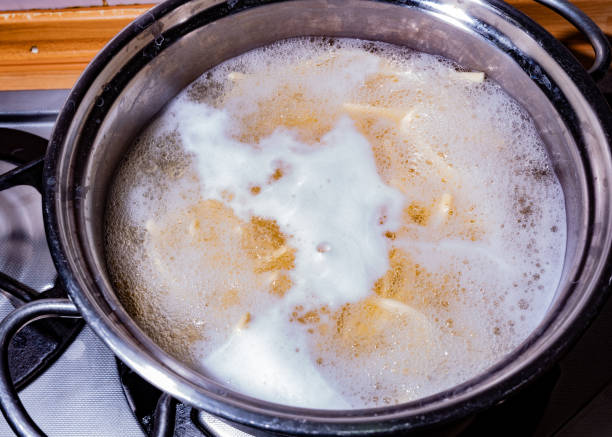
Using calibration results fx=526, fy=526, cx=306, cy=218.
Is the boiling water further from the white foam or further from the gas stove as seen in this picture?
the gas stove

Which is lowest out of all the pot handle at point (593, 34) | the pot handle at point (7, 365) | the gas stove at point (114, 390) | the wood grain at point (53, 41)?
the gas stove at point (114, 390)

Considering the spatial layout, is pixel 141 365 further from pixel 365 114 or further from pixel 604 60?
pixel 604 60

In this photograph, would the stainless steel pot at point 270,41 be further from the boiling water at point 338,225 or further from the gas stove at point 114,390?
the gas stove at point 114,390

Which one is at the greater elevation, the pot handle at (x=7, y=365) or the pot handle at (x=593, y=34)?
the pot handle at (x=593, y=34)

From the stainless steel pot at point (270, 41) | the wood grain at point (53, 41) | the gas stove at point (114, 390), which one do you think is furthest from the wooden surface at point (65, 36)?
the gas stove at point (114, 390)

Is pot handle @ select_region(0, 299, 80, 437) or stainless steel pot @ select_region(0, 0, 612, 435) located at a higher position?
stainless steel pot @ select_region(0, 0, 612, 435)

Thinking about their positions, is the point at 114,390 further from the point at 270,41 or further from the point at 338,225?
the point at 270,41

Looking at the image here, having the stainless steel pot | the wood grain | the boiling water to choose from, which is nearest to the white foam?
the boiling water

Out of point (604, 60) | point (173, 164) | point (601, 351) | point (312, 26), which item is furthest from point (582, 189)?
point (173, 164)

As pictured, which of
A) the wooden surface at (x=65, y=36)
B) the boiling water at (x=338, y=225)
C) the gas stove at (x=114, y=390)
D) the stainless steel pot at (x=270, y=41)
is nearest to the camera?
the stainless steel pot at (x=270, y=41)
